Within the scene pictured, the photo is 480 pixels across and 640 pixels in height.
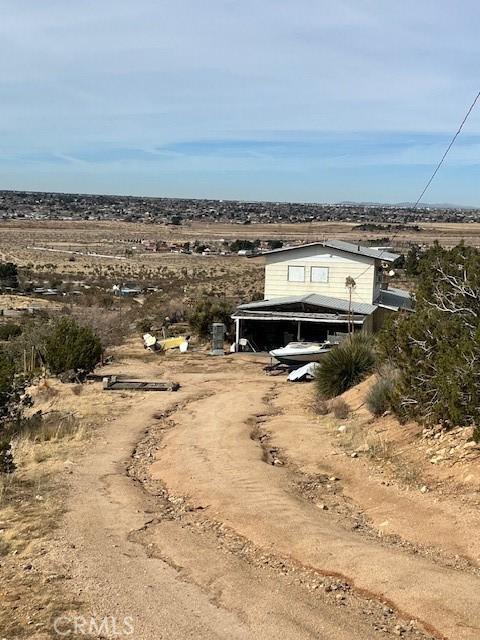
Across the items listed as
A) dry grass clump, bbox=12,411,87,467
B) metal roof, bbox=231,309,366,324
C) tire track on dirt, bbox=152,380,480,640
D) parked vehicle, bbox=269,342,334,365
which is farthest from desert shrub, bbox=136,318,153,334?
tire track on dirt, bbox=152,380,480,640

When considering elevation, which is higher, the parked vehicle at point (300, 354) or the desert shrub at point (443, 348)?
the desert shrub at point (443, 348)

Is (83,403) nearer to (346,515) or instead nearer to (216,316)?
Result: (346,515)

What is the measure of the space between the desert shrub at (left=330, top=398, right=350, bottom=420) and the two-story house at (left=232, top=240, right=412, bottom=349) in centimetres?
1285

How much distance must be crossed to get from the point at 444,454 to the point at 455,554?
11.2 ft

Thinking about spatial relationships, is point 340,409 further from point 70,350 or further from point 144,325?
point 144,325

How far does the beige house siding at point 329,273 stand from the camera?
31422mm

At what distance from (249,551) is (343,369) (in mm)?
11385

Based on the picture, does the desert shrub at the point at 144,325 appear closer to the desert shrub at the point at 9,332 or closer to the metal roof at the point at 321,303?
the desert shrub at the point at 9,332

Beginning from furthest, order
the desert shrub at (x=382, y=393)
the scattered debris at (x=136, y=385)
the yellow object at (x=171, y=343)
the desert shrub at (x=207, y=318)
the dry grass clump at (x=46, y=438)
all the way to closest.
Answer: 1. the desert shrub at (x=207, y=318)
2. the yellow object at (x=171, y=343)
3. the scattered debris at (x=136, y=385)
4. the desert shrub at (x=382, y=393)
5. the dry grass clump at (x=46, y=438)

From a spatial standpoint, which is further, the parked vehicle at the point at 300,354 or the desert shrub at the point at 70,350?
the parked vehicle at the point at 300,354

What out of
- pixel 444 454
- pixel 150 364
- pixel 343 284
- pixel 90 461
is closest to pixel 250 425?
pixel 90 461

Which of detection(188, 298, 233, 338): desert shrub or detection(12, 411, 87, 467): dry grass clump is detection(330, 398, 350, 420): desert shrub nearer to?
detection(12, 411, 87, 467): dry grass clump
